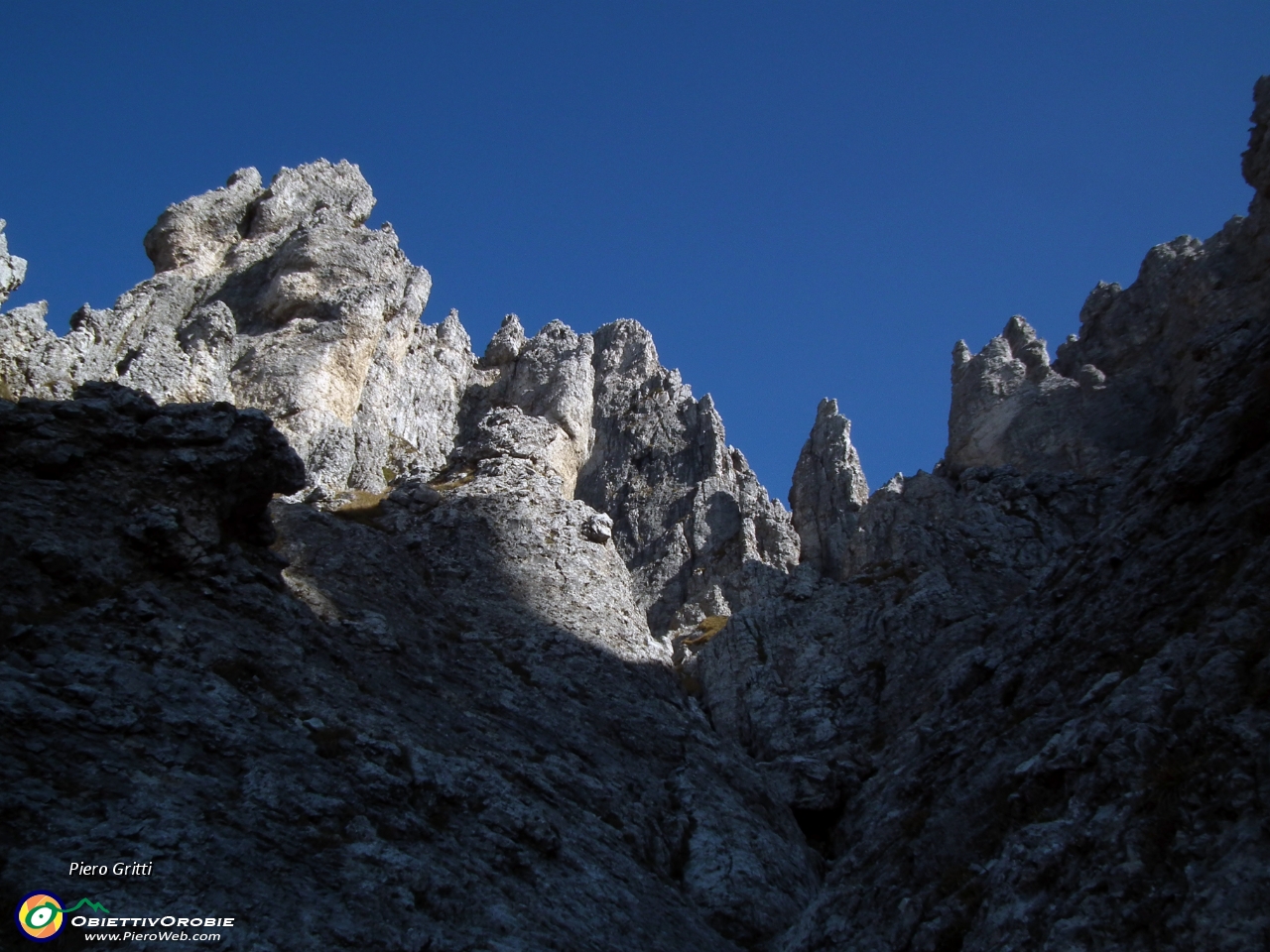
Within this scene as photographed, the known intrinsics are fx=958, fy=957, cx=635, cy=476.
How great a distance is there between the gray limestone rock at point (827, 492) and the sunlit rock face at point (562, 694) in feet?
55.0

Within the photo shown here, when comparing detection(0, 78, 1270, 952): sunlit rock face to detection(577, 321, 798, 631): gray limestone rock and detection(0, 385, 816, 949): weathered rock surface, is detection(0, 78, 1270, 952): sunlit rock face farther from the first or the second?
detection(577, 321, 798, 631): gray limestone rock

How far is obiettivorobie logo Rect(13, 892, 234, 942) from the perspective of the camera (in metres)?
15.0

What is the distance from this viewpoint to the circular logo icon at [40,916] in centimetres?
1495

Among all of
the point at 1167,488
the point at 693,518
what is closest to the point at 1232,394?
the point at 1167,488

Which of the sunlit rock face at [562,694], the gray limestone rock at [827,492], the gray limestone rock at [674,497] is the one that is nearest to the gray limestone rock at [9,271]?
the sunlit rock face at [562,694]

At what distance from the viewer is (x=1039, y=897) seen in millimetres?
17219

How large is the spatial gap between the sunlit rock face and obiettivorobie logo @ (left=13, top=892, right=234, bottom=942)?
479mm

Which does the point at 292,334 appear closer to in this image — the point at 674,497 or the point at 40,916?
the point at 674,497

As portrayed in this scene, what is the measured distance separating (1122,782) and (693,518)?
6053cm

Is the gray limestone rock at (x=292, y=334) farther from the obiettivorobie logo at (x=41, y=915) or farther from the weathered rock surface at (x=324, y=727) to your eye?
the obiettivorobie logo at (x=41, y=915)

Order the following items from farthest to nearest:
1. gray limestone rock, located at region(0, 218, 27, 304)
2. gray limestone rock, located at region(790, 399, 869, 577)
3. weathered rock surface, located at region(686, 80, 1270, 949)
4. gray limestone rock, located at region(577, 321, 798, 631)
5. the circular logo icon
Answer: gray limestone rock, located at region(790, 399, 869, 577), gray limestone rock, located at region(577, 321, 798, 631), gray limestone rock, located at region(0, 218, 27, 304), weathered rock surface, located at region(686, 80, 1270, 949), the circular logo icon

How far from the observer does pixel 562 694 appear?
3447 cm

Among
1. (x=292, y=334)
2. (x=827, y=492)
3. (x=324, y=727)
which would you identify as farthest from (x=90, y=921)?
(x=827, y=492)

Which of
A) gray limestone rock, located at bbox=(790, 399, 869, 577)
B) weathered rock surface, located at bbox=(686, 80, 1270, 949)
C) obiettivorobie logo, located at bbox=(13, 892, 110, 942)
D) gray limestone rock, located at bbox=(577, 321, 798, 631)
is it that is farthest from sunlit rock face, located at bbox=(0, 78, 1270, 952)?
gray limestone rock, located at bbox=(790, 399, 869, 577)
